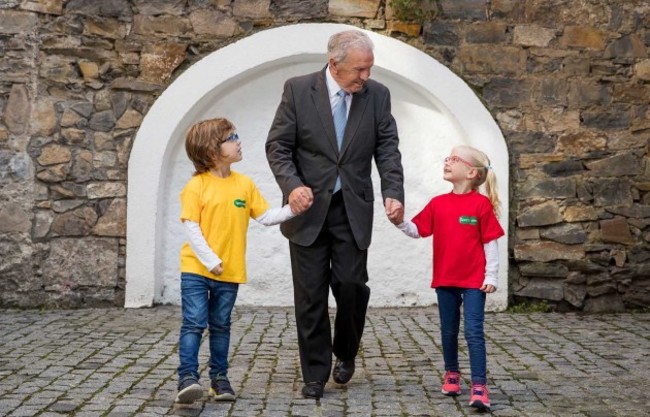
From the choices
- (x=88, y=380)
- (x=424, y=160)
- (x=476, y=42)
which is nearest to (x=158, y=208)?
(x=424, y=160)

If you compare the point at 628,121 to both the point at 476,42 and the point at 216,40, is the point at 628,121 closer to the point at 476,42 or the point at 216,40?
the point at 476,42

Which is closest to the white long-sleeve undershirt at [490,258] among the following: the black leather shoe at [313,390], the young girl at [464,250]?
the young girl at [464,250]

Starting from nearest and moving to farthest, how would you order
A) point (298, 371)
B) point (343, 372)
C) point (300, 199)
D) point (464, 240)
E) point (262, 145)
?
point (300, 199), point (464, 240), point (343, 372), point (298, 371), point (262, 145)

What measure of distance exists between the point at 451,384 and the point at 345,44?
156cm

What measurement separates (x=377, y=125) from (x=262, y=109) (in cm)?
372

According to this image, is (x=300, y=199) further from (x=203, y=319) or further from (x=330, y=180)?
(x=203, y=319)

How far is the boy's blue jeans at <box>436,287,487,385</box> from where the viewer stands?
457 centimetres

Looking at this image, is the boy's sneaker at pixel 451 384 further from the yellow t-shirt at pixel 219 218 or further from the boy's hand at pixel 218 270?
the boy's hand at pixel 218 270

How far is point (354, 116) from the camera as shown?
4875mm

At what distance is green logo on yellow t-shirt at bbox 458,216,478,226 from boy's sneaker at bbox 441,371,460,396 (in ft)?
2.25

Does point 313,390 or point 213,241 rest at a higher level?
point 213,241

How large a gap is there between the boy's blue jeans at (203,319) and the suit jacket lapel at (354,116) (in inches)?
32.0

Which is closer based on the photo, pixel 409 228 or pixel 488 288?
pixel 488 288

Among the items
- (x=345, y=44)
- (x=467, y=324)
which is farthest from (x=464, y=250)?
(x=345, y=44)
